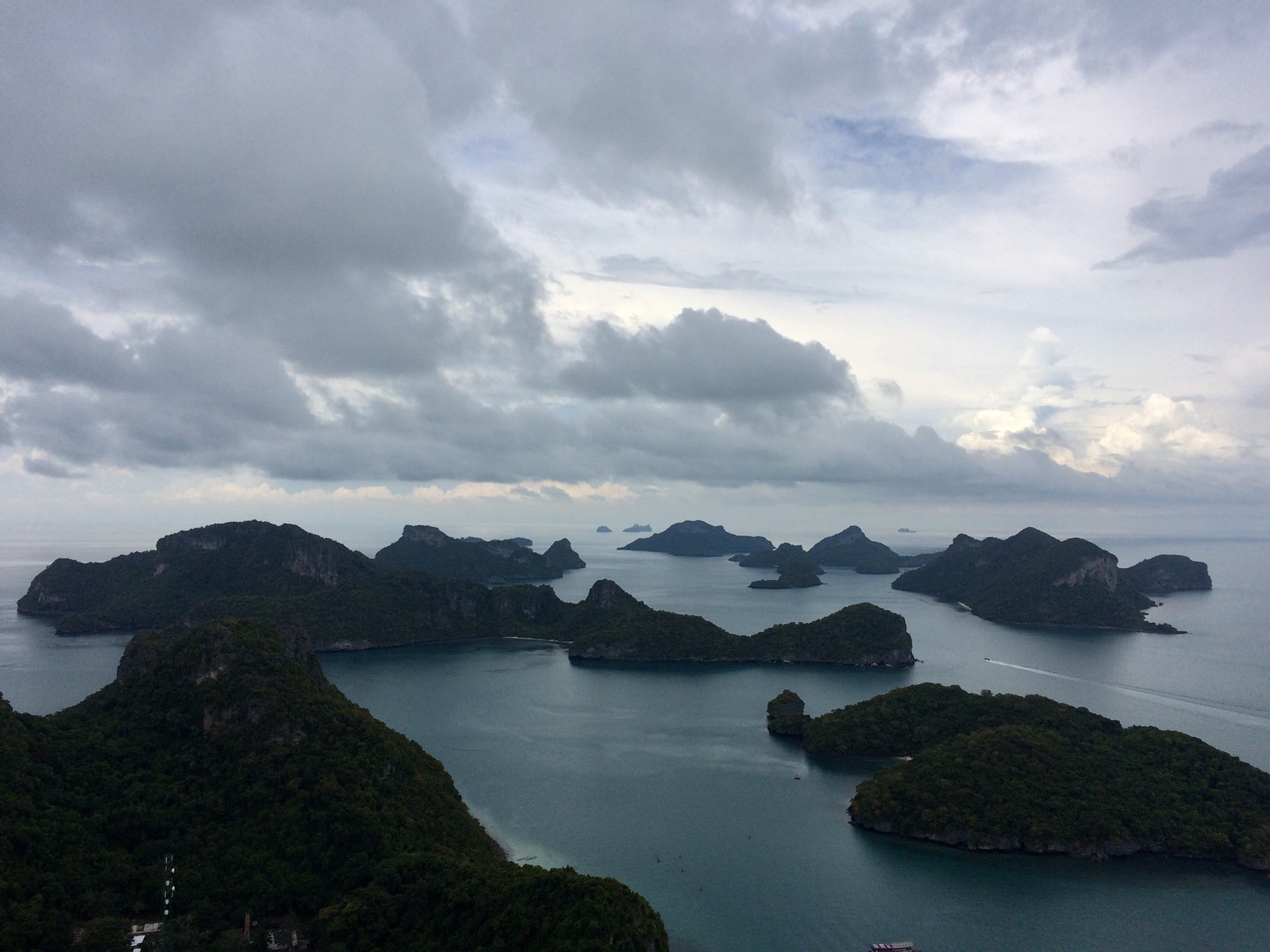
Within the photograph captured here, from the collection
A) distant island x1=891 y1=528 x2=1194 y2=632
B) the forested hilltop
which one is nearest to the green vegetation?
the forested hilltop

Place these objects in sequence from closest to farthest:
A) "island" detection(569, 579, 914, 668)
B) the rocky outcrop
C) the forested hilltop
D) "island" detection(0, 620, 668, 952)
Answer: "island" detection(0, 620, 668, 952), the rocky outcrop, "island" detection(569, 579, 914, 668), the forested hilltop

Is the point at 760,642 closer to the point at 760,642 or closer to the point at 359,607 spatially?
the point at 760,642

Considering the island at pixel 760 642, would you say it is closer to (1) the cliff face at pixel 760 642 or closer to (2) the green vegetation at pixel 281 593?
(1) the cliff face at pixel 760 642

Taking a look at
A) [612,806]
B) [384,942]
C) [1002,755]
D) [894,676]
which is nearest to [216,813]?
[384,942]

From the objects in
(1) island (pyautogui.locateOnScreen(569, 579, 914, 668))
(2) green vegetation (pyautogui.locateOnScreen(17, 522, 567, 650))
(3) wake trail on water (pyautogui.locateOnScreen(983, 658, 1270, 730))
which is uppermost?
(2) green vegetation (pyautogui.locateOnScreen(17, 522, 567, 650))

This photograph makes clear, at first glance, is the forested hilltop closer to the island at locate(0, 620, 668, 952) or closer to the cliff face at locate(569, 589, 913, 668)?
the cliff face at locate(569, 589, 913, 668)

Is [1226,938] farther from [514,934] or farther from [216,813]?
[216,813]
